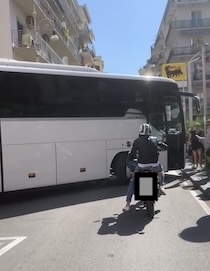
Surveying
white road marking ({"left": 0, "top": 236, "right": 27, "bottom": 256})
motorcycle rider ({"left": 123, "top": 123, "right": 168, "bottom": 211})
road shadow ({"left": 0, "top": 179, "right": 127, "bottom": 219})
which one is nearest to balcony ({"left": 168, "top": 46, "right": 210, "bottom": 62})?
road shadow ({"left": 0, "top": 179, "right": 127, "bottom": 219})

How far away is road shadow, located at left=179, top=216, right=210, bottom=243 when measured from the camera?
21.7ft

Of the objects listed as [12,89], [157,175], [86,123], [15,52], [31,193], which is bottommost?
[31,193]

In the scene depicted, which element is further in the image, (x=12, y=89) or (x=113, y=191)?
(x=113, y=191)

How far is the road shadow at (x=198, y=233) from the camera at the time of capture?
21.7 ft

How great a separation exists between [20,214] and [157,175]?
10.3 feet

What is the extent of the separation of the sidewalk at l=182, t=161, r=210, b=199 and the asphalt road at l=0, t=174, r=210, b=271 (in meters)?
0.59

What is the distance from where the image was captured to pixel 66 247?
20.9 ft

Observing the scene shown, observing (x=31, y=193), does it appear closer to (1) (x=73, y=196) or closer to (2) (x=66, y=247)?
(1) (x=73, y=196)

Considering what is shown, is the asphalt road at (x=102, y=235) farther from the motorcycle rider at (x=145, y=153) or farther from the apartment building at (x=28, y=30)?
the apartment building at (x=28, y=30)

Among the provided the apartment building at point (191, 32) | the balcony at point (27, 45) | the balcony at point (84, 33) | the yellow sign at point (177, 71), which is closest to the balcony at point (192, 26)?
the apartment building at point (191, 32)

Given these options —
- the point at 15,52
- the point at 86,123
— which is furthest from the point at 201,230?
the point at 15,52

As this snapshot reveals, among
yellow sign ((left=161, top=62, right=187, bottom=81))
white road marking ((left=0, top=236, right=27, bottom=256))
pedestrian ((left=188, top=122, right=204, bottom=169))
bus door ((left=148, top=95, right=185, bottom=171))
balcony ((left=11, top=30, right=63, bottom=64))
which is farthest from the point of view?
yellow sign ((left=161, top=62, right=187, bottom=81))

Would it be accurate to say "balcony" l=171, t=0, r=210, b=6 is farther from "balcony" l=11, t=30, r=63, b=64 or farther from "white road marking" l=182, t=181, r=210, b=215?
"white road marking" l=182, t=181, r=210, b=215

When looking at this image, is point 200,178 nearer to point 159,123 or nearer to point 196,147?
point 159,123
